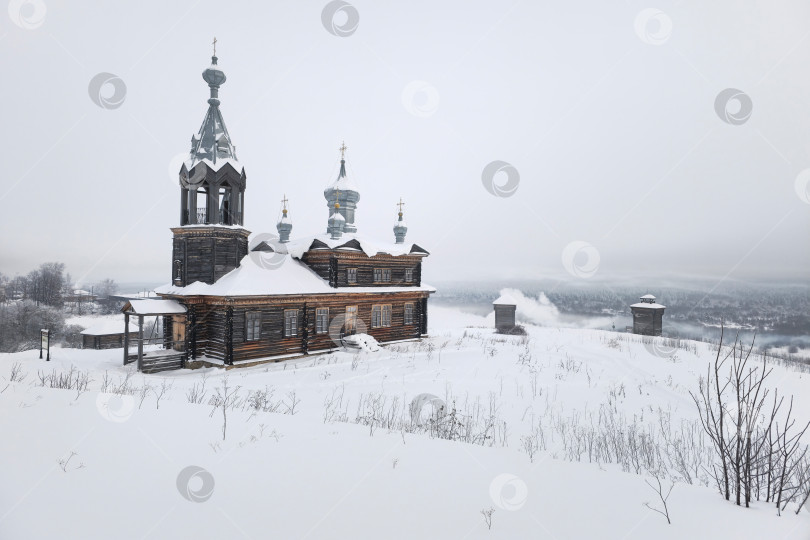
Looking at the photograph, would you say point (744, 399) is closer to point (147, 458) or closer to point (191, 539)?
point (191, 539)

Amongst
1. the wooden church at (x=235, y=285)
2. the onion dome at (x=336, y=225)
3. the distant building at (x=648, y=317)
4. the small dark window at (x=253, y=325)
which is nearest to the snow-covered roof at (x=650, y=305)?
the distant building at (x=648, y=317)

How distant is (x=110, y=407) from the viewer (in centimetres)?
508

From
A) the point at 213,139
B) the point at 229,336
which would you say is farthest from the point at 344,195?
the point at 229,336

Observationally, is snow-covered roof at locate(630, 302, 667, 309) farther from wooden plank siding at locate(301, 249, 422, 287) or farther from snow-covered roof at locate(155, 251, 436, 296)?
snow-covered roof at locate(155, 251, 436, 296)

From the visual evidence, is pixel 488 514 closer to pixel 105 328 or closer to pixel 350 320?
pixel 350 320

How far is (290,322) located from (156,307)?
548 centimetres

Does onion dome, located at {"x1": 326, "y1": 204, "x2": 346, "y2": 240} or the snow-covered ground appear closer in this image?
the snow-covered ground

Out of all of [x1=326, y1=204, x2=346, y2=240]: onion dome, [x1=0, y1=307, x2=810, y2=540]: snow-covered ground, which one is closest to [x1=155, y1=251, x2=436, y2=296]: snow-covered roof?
[x1=326, y1=204, x2=346, y2=240]: onion dome

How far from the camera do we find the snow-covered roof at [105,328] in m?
26.3

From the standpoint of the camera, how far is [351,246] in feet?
66.9

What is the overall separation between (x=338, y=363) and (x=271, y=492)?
13.0 meters

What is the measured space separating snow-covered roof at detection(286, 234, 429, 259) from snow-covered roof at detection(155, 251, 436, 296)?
1.03m

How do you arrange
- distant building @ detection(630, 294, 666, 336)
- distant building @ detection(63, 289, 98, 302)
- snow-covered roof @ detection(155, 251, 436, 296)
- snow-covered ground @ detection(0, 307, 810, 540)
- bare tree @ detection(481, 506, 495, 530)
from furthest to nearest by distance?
distant building @ detection(63, 289, 98, 302) → distant building @ detection(630, 294, 666, 336) → snow-covered roof @ detection(155, 251, 436, 296) → bare tree @ detection(481, 506, 495, 530) → snow-covered ground @ detection(0, 307, 810, 540)

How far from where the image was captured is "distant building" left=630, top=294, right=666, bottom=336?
3020cm
